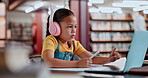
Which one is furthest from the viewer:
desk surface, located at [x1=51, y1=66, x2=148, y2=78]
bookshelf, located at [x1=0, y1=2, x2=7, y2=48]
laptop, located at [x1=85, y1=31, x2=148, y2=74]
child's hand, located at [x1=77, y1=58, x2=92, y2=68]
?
bookshelf, located at [x1=0, y1=2, x2=7, y2=48]

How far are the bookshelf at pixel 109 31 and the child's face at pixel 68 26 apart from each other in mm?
4731

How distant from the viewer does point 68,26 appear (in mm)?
955

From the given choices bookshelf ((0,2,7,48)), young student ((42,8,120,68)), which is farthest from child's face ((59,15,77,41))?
bookshelf ((0,2,7,48))

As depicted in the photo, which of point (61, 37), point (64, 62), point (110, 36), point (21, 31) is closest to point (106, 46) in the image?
point (110, 36)

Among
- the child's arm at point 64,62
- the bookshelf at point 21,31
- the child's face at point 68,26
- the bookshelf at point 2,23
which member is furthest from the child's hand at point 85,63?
the bookshelf at point 21,31

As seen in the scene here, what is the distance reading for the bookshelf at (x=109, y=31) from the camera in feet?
19.0

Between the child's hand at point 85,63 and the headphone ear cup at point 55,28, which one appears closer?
the child's hand at point 85,63

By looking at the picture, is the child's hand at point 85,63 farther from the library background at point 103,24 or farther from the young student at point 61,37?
the library background at point 103,24

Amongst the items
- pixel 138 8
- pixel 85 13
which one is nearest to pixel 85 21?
pixel 85 13

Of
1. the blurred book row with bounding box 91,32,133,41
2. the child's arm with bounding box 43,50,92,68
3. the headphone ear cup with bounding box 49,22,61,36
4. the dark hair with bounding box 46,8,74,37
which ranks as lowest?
the blurred book row with bounding box 91,32,133,41

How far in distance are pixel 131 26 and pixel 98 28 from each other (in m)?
0.95

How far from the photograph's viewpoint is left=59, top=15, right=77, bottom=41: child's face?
0.94 meters

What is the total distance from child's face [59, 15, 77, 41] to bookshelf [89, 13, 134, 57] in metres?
4.73

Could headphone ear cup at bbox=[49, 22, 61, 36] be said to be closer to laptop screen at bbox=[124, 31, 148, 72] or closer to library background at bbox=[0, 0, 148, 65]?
laptop screen at bbox=[124, 31, 148, 72]
